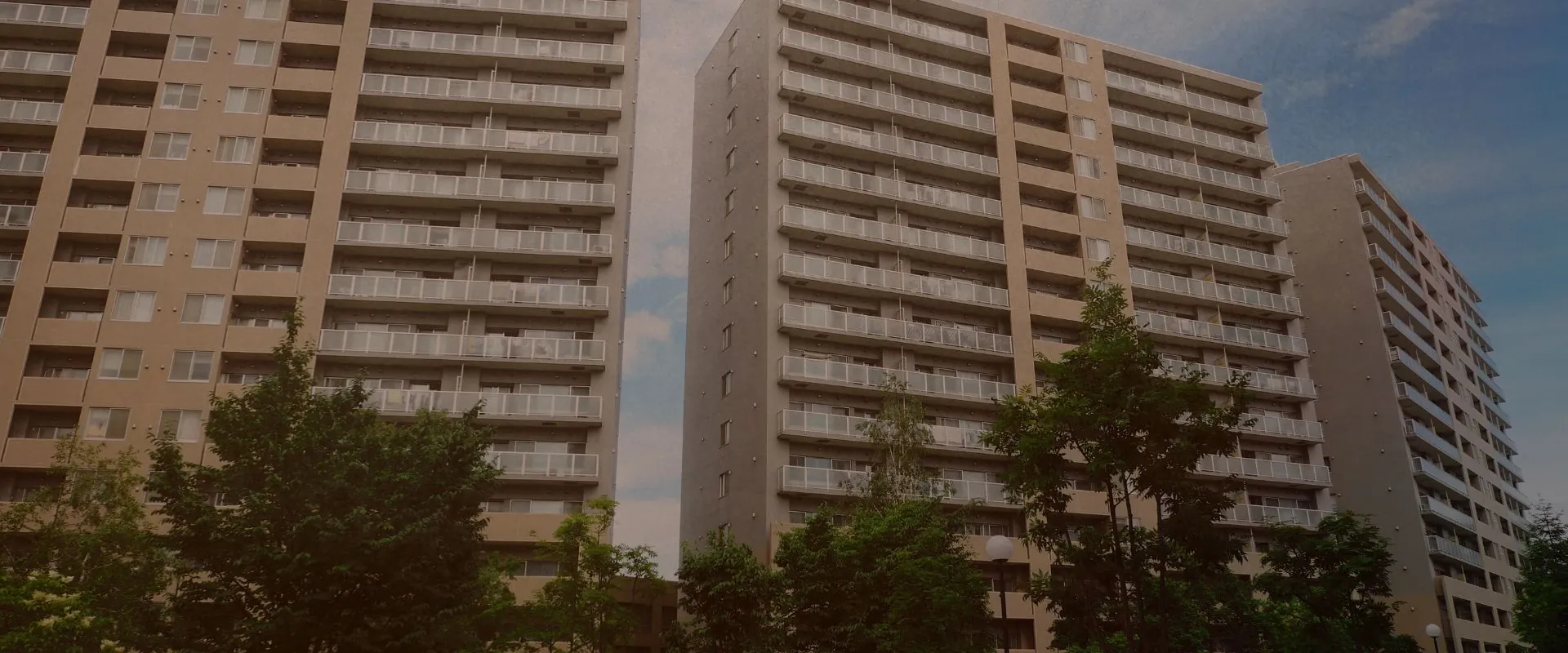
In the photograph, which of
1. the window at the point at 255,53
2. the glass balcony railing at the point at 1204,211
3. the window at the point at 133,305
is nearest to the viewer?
the window at the point at 133,305

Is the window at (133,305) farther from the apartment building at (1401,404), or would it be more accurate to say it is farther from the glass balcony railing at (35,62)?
the apartment building at (1401,404)

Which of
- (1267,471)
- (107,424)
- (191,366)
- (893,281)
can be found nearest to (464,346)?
(191,366)

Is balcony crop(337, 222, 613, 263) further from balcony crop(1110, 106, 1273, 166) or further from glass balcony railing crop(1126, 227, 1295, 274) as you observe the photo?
balcony crop(1110, 106, 1273, 166)

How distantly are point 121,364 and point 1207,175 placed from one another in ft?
205

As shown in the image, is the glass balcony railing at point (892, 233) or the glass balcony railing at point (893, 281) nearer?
the glass balcony railing at point (893, 281)

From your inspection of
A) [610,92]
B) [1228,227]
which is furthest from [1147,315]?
[610,92]

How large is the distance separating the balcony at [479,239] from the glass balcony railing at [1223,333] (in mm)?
31126

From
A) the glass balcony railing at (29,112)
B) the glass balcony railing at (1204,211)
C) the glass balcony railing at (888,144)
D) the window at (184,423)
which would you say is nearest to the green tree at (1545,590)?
the glass balcony railing at (1204,211)

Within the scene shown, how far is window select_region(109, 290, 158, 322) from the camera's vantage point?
49.0 metres

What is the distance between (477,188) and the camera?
53.1 meters

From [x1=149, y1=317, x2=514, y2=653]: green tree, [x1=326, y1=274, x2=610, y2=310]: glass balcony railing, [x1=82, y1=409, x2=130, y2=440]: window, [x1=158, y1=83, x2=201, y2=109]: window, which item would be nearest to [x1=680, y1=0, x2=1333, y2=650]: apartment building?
[x1=326, y1=274, x2=610, y2=310]: glass balcony railing

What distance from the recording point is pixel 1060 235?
64.5 m

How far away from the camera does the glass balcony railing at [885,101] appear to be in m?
58.5

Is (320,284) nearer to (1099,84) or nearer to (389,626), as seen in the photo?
(389,626)
